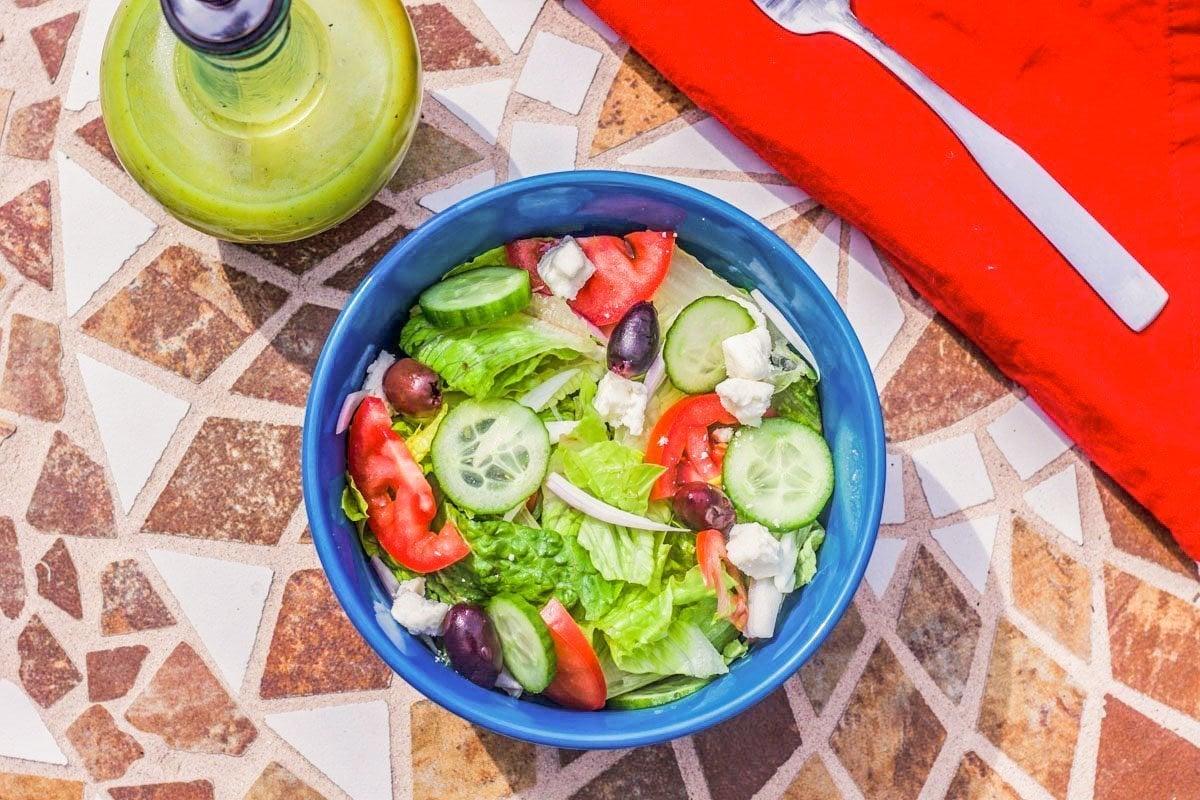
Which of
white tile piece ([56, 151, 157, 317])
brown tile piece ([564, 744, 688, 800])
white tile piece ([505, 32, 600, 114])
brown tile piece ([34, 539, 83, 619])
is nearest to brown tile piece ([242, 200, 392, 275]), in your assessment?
white tile piece ([56, 151, 157, 317])

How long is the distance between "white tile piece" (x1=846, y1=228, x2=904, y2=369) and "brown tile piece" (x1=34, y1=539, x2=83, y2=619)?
114 centimetres

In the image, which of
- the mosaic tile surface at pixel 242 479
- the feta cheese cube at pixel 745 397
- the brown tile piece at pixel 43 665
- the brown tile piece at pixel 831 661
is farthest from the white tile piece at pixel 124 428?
the brown tile piece at pixel 831 661

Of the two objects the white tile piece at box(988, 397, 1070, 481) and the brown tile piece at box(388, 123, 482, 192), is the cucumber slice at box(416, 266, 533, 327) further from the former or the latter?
the white tile piece at box(988, 397, 1070, 481)

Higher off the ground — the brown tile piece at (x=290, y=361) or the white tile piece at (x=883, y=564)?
the white tile piece at (x=883, y=564)

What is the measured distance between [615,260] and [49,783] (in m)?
1.06

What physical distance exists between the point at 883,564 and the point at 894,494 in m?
0.10

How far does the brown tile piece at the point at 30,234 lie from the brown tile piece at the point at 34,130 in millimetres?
47

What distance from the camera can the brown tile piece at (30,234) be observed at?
156 cm

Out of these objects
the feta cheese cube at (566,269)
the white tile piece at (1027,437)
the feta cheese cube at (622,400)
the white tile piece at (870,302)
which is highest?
the white tile piece at (1027,437)

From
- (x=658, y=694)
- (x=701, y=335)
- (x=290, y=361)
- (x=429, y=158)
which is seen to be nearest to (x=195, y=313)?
(x=290, y=361)

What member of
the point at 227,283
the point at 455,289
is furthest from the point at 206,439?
the point at 455,289

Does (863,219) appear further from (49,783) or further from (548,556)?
(49,783)

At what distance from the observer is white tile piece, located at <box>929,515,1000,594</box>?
1614mm

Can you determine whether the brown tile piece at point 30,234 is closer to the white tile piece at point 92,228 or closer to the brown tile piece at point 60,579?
the white tile piece at point 92,228
